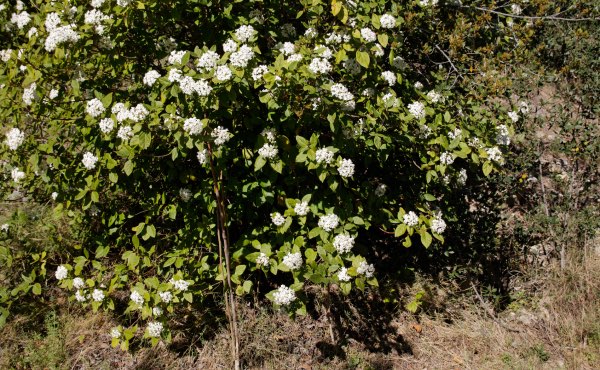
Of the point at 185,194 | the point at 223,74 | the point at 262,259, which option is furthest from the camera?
the point at 185,194

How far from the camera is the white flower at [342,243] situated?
9.30 ft

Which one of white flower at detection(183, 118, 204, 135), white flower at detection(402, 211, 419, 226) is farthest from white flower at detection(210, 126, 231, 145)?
white flower at detection(402, 211, 419, 226)

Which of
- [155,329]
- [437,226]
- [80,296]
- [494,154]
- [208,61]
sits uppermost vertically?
[208,61]

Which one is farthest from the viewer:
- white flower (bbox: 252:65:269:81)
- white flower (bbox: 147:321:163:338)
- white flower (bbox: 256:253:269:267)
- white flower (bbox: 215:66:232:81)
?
white flower (bbox: 147:321:163:338)

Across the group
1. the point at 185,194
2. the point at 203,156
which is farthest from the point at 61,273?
the point at 203,156

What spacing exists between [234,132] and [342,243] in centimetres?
98

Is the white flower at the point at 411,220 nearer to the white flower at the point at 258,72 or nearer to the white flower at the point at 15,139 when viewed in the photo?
the white flower at the point at 258,72

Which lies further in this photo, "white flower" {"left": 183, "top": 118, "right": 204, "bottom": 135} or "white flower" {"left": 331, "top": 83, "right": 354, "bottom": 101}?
"white flower" {"left": 331, "top": 83, "right": 354, "bottom": 101}

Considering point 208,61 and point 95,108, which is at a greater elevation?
point 208,61

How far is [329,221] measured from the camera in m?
2.89

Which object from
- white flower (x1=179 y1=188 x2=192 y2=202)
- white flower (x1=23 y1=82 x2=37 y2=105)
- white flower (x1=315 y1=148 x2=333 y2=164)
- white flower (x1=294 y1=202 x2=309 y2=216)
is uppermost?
white flower (x1=23 y1=82 x2=37 y2=105)

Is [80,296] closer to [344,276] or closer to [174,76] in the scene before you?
[174,76]

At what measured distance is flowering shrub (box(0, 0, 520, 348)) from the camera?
2.72 meters

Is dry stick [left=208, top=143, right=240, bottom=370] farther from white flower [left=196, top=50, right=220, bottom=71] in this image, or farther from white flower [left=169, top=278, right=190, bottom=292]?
white flower [left=196, top=50, right=220, bottom=71]
